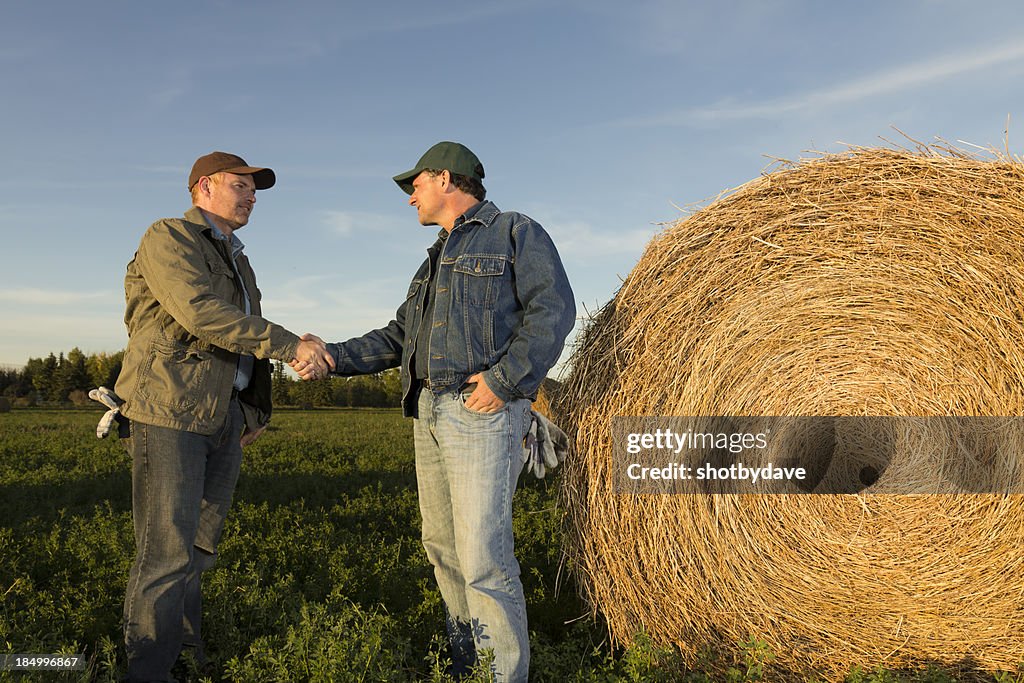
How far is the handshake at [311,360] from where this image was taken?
3895 millimetres

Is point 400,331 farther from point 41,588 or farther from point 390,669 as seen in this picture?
point 41,588

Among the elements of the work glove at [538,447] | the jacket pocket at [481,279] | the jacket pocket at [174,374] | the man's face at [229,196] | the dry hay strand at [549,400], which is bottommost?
the work glove at [538,447]

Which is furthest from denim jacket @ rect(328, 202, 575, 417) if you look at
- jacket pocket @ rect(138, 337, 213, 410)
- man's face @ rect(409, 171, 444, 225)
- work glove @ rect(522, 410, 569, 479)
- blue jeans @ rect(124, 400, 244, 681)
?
blue jeans @ rect(124, 400, 244, 681)

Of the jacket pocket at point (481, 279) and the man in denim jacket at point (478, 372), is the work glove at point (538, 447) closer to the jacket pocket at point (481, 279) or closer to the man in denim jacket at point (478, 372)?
the man in denim jacket at point (478, 372)

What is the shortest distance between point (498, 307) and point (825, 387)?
1.88 m

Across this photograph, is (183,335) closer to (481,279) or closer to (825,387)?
(481,279)

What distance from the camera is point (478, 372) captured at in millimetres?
3557

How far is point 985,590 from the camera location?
4.04m

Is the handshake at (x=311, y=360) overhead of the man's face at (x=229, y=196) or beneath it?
beneath

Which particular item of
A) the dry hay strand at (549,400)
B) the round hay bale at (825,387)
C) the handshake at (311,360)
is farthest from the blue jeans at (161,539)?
→ the round hay bale at (825,387)

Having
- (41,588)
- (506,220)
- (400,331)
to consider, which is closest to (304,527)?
(41,588)

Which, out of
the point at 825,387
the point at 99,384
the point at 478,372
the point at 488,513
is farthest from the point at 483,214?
the point at 99,384

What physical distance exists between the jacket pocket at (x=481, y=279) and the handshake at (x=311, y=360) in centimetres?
86

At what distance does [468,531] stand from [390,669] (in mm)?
765
